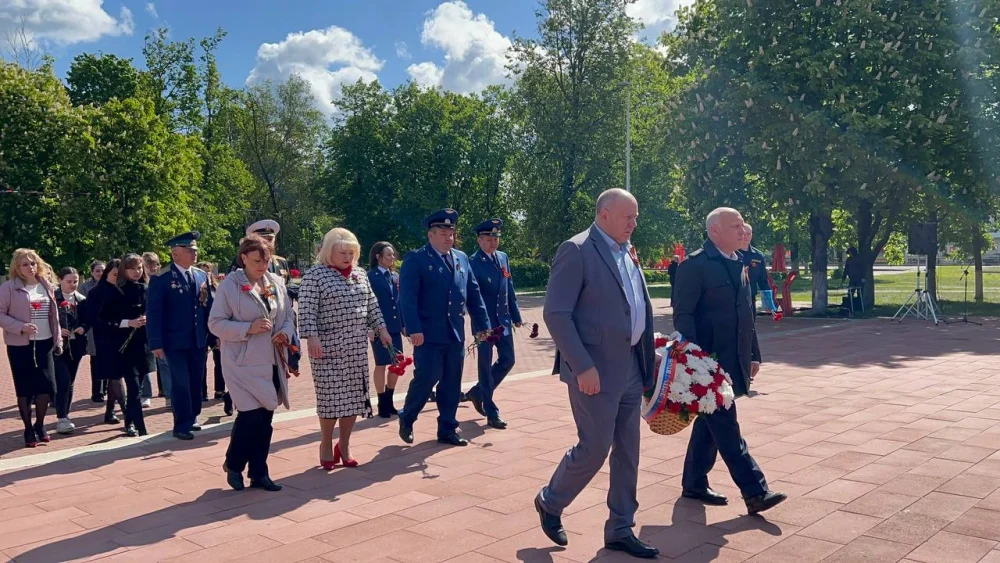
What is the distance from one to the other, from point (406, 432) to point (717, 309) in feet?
10.3

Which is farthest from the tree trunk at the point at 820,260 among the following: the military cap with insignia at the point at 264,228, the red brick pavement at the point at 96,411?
the military cap with insignia at the point at 264,228

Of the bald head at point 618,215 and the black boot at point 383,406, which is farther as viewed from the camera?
the black boot at point 383,406

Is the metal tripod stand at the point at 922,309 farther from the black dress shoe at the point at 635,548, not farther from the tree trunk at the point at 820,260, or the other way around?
the black dress shoe at the point at 635,548

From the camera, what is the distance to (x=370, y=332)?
23.7 ft

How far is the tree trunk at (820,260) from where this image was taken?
72.3 ft

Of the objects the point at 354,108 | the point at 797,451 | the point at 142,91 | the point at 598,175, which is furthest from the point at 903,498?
the point at 354,108

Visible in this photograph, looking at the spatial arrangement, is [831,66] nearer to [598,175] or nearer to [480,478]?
[480,478]

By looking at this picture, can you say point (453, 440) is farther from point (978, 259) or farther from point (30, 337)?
point (978, 259)

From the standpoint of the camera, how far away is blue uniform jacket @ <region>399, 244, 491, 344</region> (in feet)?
23.5

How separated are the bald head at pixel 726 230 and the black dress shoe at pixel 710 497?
158cm

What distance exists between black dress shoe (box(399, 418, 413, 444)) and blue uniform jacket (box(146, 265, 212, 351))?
2302mm

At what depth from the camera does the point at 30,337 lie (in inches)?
303

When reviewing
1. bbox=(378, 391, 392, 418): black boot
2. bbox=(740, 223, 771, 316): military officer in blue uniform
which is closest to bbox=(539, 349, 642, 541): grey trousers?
bbox=(378, 391, 392, 418): black boot

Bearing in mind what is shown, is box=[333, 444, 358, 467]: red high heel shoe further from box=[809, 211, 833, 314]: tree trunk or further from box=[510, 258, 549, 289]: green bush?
box=[510, 258, 549, 289]: green bush
